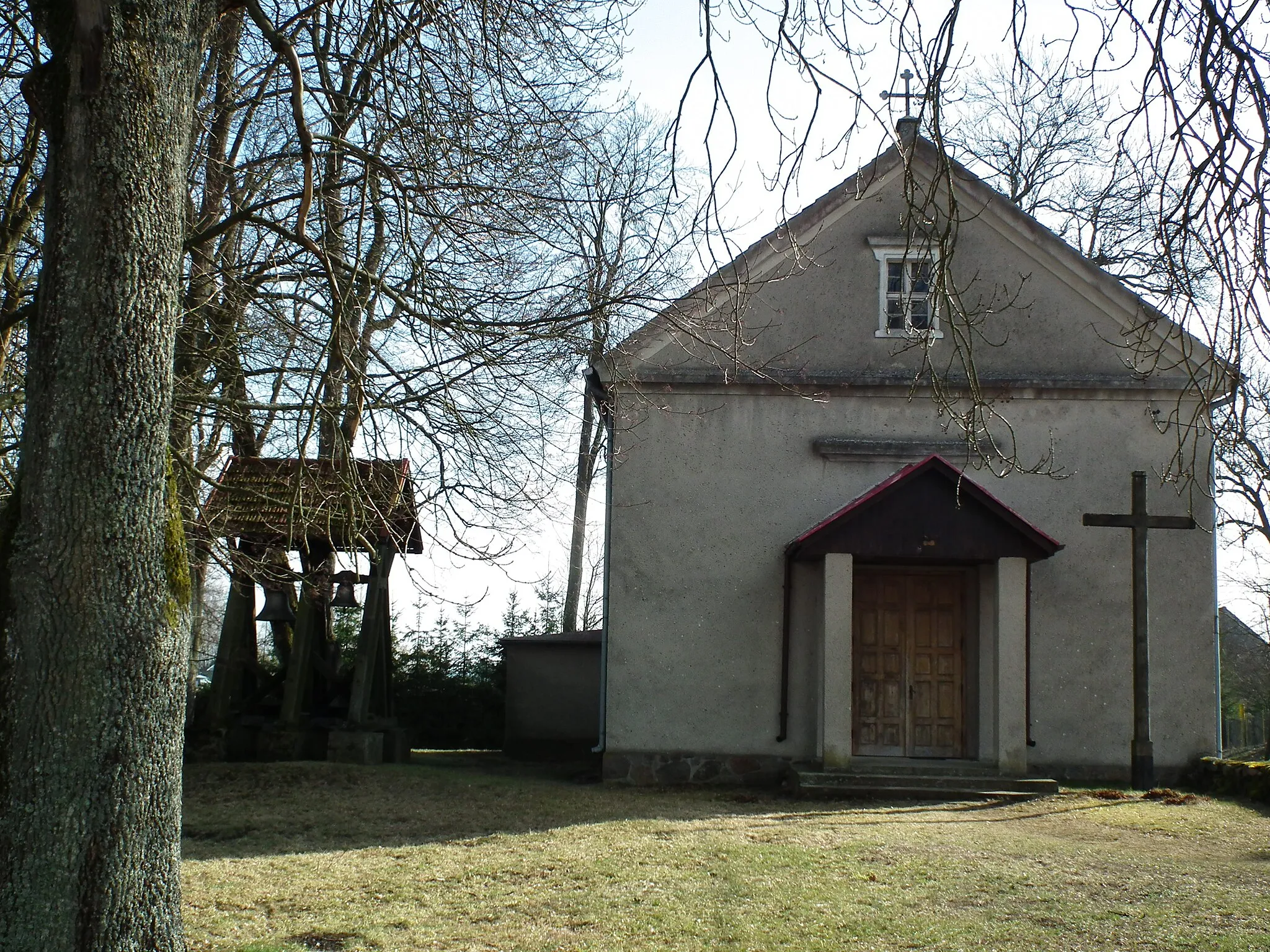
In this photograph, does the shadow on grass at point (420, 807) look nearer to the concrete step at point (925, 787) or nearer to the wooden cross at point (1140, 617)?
the concrete step at point (925, 787)

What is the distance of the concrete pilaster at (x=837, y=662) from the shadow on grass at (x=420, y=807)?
2.52 feet

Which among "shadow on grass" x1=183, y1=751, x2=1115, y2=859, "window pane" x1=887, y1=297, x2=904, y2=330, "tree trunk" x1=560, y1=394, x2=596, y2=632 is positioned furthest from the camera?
"tree trunk" x1=560, y1=394, x2=596, y2=632

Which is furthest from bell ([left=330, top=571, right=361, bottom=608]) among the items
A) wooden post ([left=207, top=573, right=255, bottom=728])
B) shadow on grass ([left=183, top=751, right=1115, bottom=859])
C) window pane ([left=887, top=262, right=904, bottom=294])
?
window pane ([left=887, top=262, right=904, bottom=294])

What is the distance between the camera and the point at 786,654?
14266mm

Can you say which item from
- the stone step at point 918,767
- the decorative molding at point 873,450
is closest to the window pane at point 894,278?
the decorative molding at point 873,450

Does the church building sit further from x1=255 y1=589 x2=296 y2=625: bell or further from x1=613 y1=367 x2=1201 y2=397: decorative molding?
x1=255 y1=589 x2=296 y2=625: bell

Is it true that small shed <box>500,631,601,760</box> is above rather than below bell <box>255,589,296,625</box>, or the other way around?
below

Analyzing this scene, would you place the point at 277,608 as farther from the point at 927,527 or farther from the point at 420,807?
the point at 927,527

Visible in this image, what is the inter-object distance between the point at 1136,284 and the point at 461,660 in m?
14.5

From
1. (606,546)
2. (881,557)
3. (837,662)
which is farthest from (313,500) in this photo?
(881,557)

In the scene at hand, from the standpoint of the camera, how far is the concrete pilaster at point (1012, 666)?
13242 mm

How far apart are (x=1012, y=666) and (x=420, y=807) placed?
22.5ft

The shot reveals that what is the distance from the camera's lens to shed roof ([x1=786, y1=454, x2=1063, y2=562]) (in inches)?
531

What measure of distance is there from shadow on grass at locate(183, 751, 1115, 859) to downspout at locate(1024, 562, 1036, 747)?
138 cm
